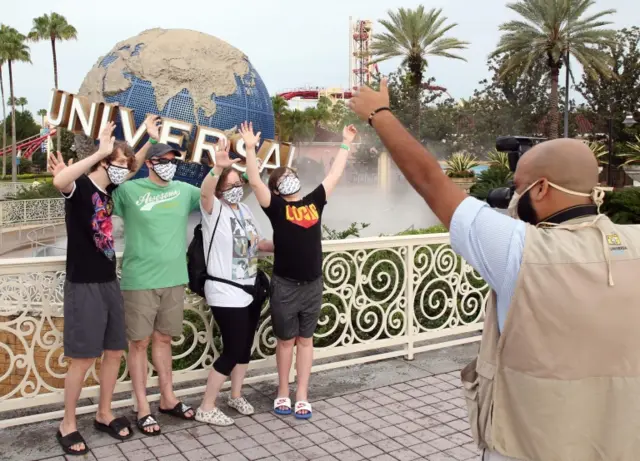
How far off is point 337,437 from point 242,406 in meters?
0.75

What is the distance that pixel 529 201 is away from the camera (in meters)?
1.85

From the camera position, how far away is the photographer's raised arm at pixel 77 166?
342 cm

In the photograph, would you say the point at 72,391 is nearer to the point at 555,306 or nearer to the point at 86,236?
the point at 86,236

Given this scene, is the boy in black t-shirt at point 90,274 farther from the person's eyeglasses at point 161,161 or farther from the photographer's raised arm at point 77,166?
the person's eyeglasses at point 161,161

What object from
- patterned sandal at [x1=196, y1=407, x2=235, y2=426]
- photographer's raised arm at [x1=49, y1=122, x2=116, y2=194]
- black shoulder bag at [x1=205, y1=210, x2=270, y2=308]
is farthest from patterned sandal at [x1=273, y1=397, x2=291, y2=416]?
photographer's raised arm at [x1=49, y1=122, x2=116, y2=194]

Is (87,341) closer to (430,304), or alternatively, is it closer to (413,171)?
(413,171)

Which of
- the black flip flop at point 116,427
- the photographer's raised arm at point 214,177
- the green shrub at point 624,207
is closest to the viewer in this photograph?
the black flip flop at point 116,427

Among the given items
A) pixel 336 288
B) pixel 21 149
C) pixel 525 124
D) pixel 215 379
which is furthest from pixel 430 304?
pixel 21 149

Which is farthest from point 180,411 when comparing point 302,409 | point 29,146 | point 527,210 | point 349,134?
point 29,146

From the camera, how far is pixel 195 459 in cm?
363

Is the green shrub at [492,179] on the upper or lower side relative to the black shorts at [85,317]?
upper

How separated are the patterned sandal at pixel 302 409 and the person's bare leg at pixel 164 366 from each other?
731 millimetres

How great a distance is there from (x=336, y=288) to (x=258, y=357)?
92cm

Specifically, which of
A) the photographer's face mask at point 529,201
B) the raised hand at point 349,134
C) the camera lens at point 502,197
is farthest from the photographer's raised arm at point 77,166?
the photographer's face mask at point 529,201
